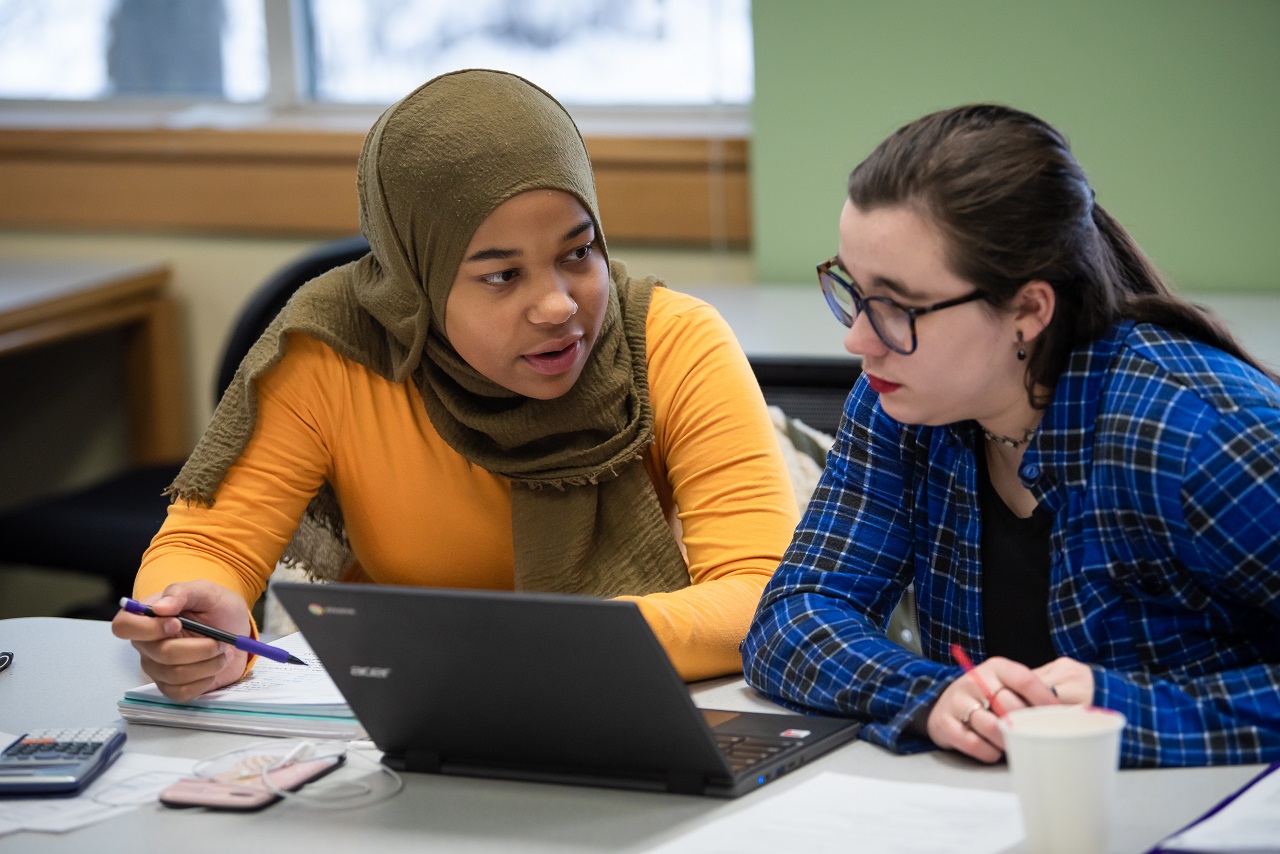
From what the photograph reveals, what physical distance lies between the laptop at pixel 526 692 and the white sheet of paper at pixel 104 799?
0.16m

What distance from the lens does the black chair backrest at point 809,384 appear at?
2.19 metres

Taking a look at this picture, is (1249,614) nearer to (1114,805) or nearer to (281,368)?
(1114,805)

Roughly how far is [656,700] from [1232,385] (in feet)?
1.59

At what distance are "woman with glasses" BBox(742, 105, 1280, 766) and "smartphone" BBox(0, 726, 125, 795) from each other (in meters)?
0.53

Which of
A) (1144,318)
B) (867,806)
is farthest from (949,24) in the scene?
(867,806)

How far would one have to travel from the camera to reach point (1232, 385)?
45.1 inches

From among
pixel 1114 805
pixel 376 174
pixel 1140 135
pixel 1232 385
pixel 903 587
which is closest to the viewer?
pixel 1114 805

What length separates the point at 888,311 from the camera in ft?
4.01

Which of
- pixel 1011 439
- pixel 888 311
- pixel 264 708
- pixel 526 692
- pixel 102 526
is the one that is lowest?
pixel 102 526

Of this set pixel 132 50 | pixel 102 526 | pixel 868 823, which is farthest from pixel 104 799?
pixel 132 50

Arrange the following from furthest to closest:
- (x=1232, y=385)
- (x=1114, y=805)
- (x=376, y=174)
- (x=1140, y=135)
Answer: (x=1140, y=135)
(x=376, y=174)
(x=1232, y=385)
(x=1114, y=805)

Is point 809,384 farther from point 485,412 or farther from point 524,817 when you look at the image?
point 524,817

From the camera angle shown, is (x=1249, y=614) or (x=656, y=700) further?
(x=1249, y=614)

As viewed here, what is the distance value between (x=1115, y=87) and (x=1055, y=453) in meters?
1.44
